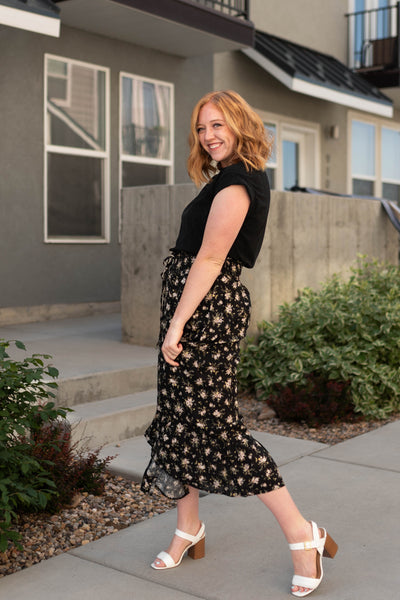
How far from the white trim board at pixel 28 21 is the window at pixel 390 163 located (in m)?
8.45

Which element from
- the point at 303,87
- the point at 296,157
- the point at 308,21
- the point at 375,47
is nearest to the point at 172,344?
the point at 303,87

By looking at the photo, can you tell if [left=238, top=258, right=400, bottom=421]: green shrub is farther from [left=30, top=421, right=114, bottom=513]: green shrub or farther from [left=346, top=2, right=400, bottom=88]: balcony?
[left=346, top=2, right=400, bottom=88]: balcony

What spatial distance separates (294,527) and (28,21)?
17.7 feet

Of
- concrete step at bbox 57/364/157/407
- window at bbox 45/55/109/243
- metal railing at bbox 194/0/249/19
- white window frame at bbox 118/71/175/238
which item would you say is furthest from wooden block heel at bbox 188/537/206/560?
metal railing at bbox 194/0/249/19

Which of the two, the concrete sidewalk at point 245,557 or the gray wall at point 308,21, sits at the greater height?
the gray wall at point 308,21

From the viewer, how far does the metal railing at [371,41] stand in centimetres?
1285

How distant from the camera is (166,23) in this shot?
852cm

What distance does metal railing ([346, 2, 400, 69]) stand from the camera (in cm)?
1285

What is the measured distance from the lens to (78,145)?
8.64 metres

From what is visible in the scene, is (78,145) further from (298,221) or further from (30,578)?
(30,578)

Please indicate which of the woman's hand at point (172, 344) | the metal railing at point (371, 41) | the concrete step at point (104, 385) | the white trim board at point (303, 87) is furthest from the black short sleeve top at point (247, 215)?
the metal railing at point (371, 41)

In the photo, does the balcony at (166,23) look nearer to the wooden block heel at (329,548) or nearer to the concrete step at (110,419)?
the concrete step at (110,419)

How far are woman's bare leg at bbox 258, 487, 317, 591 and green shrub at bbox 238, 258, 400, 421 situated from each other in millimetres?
2634

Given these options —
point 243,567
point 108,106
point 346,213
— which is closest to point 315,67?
point 108,106
